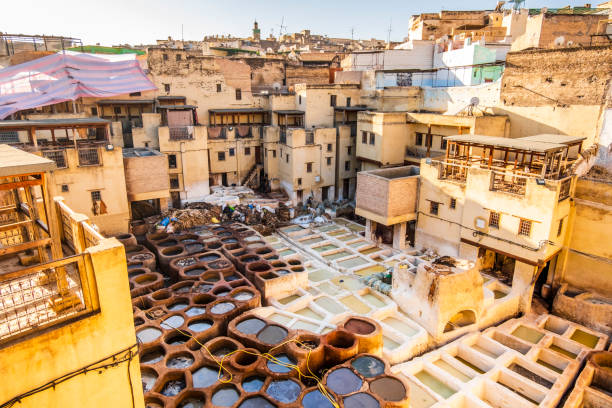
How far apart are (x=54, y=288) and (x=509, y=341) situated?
1861 centimetres

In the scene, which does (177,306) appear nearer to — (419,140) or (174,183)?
(174,183)

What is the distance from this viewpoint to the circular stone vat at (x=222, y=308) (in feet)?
57.6

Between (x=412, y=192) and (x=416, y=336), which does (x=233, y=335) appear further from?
(x=412, y=192)

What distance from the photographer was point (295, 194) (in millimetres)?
34000

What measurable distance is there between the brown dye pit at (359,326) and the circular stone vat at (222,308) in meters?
5.10

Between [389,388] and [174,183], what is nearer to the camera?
[389,388]

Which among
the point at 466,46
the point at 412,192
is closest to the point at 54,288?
the point at 412,192

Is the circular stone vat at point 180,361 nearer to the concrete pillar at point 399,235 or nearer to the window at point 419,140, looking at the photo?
the concrete pillar at point 399,235

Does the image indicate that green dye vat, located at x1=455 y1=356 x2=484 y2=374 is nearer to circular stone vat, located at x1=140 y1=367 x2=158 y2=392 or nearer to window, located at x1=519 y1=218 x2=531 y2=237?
window, located at x1=519 y1=218 x2=531 y2=237

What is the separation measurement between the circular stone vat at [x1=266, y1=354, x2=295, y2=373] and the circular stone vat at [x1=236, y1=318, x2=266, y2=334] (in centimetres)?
173

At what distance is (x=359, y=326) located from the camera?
16469 mm

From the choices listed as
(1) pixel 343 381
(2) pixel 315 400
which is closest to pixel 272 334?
(1) pixel 343 381

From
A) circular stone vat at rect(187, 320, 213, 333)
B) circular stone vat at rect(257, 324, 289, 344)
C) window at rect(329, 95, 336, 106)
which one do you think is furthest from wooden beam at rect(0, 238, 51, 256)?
window at rect(329, 95, 336, 106)

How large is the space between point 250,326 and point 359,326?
4503 millimetres
